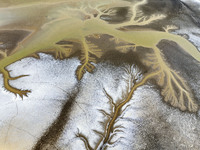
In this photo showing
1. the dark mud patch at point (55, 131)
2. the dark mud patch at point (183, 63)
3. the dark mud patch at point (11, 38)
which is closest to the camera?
the dark mud patch at point (55, 131)

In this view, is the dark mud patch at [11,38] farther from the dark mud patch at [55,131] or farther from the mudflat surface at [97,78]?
the dark mud patch at [55,131]

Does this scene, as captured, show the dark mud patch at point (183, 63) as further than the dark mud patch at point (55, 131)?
Yes

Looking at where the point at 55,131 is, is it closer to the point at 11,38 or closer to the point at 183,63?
the point at 11,38

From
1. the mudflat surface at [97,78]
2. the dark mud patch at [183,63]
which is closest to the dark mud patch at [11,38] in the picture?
the mudflat surface at [97,78]

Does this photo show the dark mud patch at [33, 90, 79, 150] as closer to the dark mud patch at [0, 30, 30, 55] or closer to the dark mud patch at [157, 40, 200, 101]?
the dark mud patch at [0, 30, 30, 55]

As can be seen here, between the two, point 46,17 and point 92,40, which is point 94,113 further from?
point 46,17

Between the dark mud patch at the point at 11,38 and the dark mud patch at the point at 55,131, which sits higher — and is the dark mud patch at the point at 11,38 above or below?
above

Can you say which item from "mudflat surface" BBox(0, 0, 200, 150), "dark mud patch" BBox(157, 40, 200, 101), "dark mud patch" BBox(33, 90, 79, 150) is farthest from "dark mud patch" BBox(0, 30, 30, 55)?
"dark mud patch" BBox(157, 40, 200, 101)

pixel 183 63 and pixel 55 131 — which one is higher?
pixel 183 63

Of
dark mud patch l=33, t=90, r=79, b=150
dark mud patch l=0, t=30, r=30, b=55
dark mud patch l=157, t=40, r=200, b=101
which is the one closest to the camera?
dark mud patch l=33, t=90, r=79, b=150

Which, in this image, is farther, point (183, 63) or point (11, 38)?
point (11, 38)

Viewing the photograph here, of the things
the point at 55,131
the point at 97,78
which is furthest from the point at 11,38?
the point at 55,131
